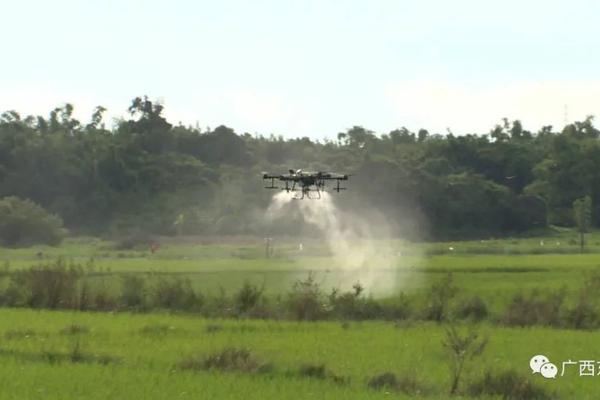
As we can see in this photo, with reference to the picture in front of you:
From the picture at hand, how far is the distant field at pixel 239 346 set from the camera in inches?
619

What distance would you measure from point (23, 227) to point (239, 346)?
51.5 metres

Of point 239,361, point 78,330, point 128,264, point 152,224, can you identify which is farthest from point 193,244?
point 239,361

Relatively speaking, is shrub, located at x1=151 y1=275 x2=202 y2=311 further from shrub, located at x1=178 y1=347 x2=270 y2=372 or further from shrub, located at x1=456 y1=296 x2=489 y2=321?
shrub, located at x1=178 y1=347 x2=270 y2=372

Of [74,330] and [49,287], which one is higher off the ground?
[49,287]

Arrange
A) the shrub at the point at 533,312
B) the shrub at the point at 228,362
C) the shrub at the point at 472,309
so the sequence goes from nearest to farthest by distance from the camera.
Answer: the shrub at the point at 228,362 < the shrub at the point at 533,312 < the shrub at the point at 472,309

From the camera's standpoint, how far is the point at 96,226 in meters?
81.1

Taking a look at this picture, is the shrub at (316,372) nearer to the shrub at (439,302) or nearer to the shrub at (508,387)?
the shrub at (508,387)

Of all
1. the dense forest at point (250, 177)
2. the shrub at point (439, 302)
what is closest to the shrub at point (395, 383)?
the shrub at point (439, 302)

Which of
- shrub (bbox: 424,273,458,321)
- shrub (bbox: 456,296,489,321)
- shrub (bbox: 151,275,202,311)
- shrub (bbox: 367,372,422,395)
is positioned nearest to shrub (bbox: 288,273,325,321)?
shrub (bbox: 424,273,458,321)

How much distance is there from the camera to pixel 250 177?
82625 millimetres

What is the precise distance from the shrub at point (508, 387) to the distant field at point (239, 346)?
0.98ft

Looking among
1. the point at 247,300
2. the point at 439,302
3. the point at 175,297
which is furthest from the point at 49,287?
the point at 439,302

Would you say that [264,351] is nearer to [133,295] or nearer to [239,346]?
[239,346]

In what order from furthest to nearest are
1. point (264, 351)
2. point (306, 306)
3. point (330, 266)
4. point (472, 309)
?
point (330, 266), point (472, 309), point (306, 306), point (264, 351)
